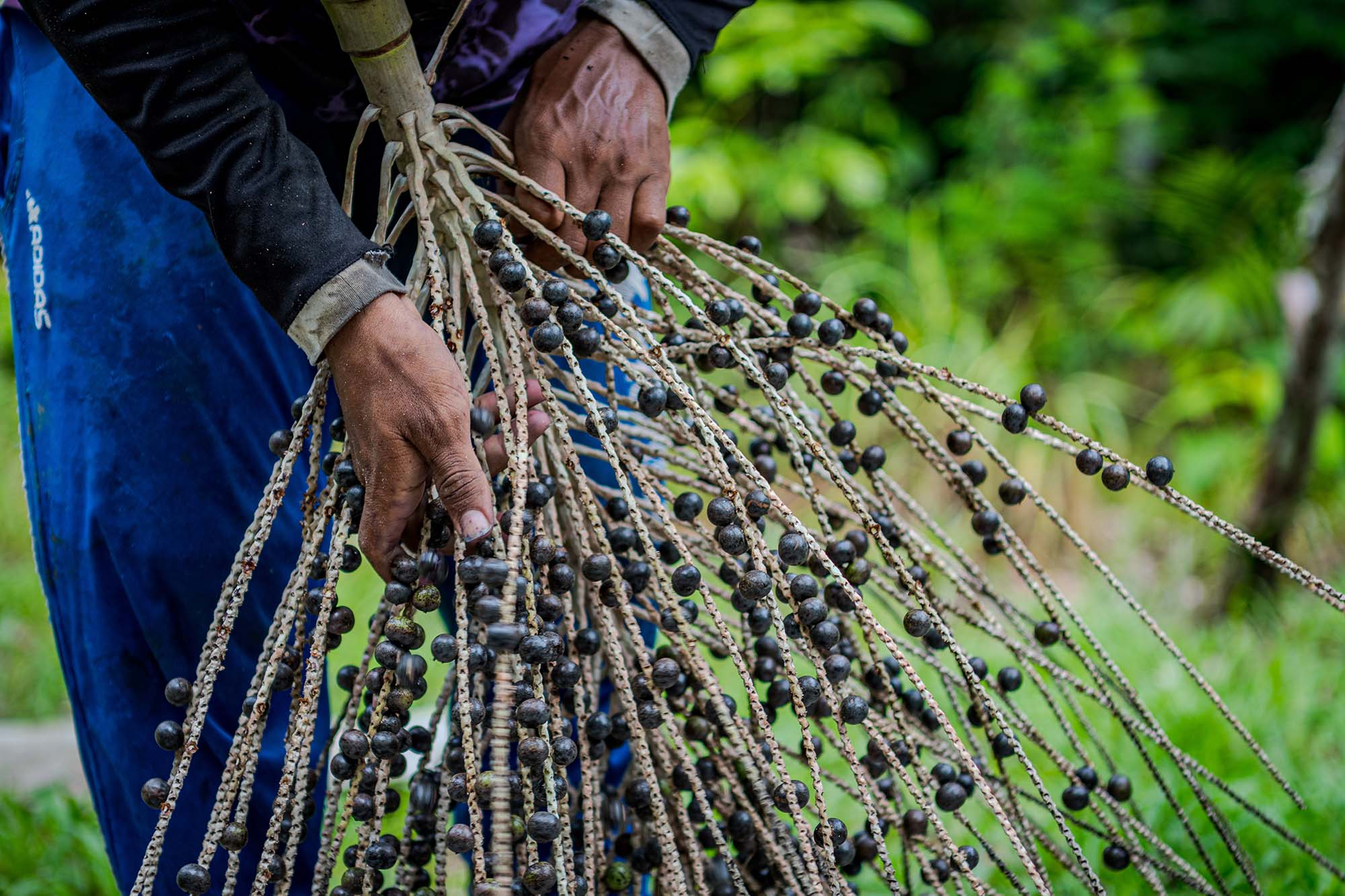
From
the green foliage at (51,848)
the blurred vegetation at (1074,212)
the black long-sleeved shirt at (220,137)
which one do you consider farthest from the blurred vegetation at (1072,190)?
the black long-sleeved shirt at (220,137)

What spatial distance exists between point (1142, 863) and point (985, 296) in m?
4.11

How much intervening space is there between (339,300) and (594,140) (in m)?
0.36

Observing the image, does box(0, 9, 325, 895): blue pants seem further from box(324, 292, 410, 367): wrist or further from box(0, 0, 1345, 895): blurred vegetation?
box(0, 0, 1345, 895): blurred vegetation

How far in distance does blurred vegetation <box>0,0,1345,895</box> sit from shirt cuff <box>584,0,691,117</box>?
2.23m

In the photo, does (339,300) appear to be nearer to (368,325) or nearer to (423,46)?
(368,325)

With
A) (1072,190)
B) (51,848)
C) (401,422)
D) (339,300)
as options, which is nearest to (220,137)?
(339,300)

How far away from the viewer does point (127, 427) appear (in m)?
1.39

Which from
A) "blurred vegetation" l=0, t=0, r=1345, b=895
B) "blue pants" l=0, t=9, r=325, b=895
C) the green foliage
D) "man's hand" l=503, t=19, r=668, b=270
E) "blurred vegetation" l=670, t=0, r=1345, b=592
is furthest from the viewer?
"blurred vegetation" l=670, t=0, r=1345, b=592

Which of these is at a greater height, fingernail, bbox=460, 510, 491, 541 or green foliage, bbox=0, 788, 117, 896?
fingernail, bbox=460, 510, 491, 541

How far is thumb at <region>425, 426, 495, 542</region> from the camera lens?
1.03 meters

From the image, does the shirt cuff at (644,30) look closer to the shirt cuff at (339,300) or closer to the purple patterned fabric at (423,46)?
the purple patterned fabric at (423,46)

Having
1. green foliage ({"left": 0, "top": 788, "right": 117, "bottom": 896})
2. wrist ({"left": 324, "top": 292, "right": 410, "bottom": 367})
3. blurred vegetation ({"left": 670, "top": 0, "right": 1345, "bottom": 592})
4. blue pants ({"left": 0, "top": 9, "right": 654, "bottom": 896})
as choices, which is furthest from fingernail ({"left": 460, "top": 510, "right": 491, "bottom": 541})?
blurred vegetation ({"left": 670, "top": 0, "right": 1345, "bottom": 592})

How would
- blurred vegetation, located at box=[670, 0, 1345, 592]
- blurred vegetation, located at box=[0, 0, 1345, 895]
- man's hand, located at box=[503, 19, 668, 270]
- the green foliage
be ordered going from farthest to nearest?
blurred vegetation, located at box=[670, 0, 1345, 592], blurred vegetation, located at box=[0, 0, 1345, 895], the green foliage, man's hand, located at box=[503, 19, 668, 270]

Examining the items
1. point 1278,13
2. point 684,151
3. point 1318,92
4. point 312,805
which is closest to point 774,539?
point 312,805
